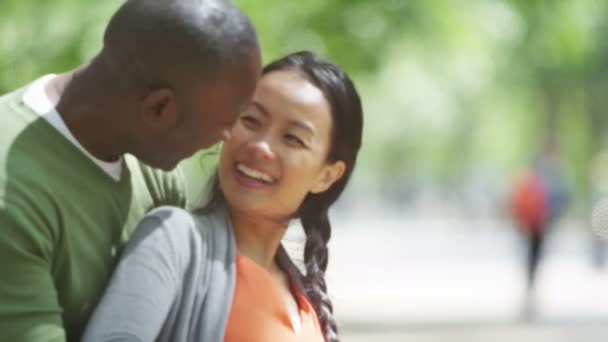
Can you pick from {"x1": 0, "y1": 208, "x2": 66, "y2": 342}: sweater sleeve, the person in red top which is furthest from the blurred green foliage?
{"x1": 0, "y1": 208, "x2": 66, "y2": 342}: sweater sleeve

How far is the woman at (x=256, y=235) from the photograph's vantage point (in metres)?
2.57

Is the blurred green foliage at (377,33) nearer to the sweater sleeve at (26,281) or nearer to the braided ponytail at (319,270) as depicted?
the braided ponytail at (319,270)

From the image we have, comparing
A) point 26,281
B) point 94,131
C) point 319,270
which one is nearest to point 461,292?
point 319,270

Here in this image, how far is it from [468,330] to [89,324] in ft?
30.5

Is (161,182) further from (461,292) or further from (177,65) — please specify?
(461,292)

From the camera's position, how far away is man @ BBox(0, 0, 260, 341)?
2.40m

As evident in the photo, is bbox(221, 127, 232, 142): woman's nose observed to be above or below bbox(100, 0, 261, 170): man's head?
below

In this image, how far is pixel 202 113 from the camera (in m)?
2.46

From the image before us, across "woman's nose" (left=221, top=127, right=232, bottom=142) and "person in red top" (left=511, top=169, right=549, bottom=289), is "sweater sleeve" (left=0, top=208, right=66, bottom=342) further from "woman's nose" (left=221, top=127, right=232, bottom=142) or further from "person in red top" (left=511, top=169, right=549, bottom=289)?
"person in red top" (left=511, top=169, right=549, bottom=289)

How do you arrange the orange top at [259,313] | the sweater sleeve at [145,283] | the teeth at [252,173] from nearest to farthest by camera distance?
1. the sweater sleeve at [145,283]
2. the orange top at [259,313]
3. the teeth at [252,173]

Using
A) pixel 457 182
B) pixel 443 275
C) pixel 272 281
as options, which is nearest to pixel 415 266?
pixel 443 275

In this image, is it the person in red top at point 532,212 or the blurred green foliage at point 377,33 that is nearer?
the blurred green foliage at point 377,33

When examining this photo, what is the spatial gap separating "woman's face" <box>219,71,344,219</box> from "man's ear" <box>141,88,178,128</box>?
0.32 metres

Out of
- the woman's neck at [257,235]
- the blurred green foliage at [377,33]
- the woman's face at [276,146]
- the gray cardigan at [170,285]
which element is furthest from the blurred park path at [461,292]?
the blurred green foliage at [377,33]
